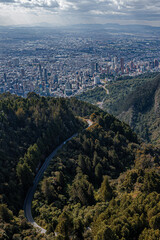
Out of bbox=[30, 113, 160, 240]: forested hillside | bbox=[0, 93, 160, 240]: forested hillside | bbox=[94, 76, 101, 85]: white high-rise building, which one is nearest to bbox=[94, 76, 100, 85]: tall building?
bbox=[94, 76, 101, 85]: white high-rise building

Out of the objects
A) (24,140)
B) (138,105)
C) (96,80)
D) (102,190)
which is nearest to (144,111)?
(138,105)

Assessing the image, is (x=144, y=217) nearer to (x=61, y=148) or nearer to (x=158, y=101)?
(x=61, y=148)

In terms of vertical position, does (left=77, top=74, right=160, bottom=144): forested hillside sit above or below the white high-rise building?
below

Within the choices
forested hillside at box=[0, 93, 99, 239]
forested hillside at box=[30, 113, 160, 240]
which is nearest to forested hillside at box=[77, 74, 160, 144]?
forested hillside at box=[30, 113, 160, 240]

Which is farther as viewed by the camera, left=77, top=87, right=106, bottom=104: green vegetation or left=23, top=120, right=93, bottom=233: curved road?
left=77, top=87, right=106, bottom=104: green vegetation

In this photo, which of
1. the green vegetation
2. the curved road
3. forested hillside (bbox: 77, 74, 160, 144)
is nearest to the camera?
the curved road

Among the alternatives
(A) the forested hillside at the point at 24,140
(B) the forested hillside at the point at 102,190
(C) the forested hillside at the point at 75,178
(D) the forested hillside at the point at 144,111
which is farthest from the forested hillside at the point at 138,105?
(A) the forested hillside at the point at 24,140

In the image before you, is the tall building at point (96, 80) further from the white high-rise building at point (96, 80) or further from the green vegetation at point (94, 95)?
the green vegetation at point (94, 95)

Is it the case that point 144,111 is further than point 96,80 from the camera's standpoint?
No

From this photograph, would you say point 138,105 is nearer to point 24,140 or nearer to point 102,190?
point 24,140

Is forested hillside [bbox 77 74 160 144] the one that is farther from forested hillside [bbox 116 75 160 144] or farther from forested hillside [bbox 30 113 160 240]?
forested hillside [bbox 30 113 160 240]

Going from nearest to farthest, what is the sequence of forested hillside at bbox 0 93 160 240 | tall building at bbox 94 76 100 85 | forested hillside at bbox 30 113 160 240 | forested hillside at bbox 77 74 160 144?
forested hillside at bbox 30 113 160 240, forested hillside at bbox 0 93 160 240, forested hillside at bbox 77 74 160 144, tall building at bbox 94 76 100 85
